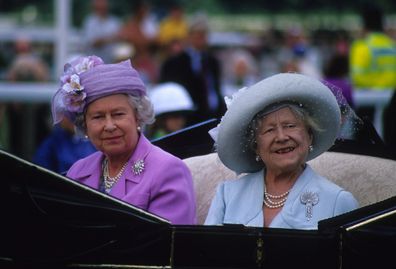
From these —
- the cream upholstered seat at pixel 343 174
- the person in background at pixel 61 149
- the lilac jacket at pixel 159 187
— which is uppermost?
the person in background at pixel 61 149

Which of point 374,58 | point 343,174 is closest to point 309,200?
point 343,174

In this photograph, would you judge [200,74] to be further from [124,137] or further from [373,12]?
[124,137]

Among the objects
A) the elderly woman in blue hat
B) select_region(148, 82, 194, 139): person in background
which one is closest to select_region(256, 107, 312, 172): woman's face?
the elderly woman in blue hat

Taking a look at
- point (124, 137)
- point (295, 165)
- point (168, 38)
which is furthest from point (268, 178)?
point (168, 38)

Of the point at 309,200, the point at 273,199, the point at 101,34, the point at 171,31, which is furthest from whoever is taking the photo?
the point at 171,31

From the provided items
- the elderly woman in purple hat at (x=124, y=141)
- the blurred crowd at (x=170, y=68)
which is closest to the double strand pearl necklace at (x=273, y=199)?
the elderly woman in purple hat at (x=124, y=141)

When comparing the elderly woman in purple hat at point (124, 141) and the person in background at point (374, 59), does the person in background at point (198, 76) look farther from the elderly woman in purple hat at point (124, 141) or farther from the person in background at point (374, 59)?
the elderly woman in purple hat at point (124, 141)

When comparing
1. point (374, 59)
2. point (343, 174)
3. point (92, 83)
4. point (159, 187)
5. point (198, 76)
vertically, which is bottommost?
point (159, 187)

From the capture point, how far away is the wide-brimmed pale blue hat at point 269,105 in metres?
5.17

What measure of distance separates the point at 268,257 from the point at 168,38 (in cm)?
964

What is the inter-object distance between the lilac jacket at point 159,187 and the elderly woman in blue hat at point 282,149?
0.45ft

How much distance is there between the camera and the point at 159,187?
5434 mm

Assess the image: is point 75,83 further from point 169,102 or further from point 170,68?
point 170,68

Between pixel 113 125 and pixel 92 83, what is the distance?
213 mm
